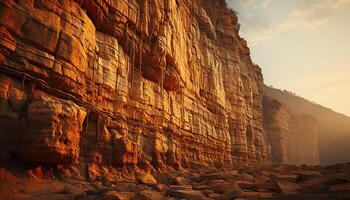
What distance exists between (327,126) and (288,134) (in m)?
45.4

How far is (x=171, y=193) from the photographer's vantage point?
34.8 ft

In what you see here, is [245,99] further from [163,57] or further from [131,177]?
[131,177]

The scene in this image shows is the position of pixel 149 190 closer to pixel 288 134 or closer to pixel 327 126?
pixel 288 134

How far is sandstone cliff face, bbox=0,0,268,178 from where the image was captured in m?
10.3

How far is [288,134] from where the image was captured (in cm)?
5841

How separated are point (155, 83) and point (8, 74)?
10884 millimetres

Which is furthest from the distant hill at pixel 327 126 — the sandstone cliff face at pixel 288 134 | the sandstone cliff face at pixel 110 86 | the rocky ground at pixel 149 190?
the rocky ground at pixel 149 190

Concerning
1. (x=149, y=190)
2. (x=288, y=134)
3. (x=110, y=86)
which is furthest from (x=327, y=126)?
(x=149, y=190)

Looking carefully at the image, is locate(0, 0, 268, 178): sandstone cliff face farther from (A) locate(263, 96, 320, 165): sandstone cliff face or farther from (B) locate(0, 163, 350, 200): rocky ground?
(A) locate(263, 96, 320, 165): sandstone cliff face

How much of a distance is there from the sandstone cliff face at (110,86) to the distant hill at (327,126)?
61.1 m

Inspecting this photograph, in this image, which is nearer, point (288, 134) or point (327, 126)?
point (288, 134)

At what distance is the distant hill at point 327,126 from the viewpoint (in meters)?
85.1

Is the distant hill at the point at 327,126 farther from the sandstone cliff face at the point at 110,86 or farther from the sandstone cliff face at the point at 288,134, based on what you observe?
the sandstone cliff face at the point at 110,86

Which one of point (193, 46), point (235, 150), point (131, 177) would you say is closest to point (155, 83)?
point (131, 177)
